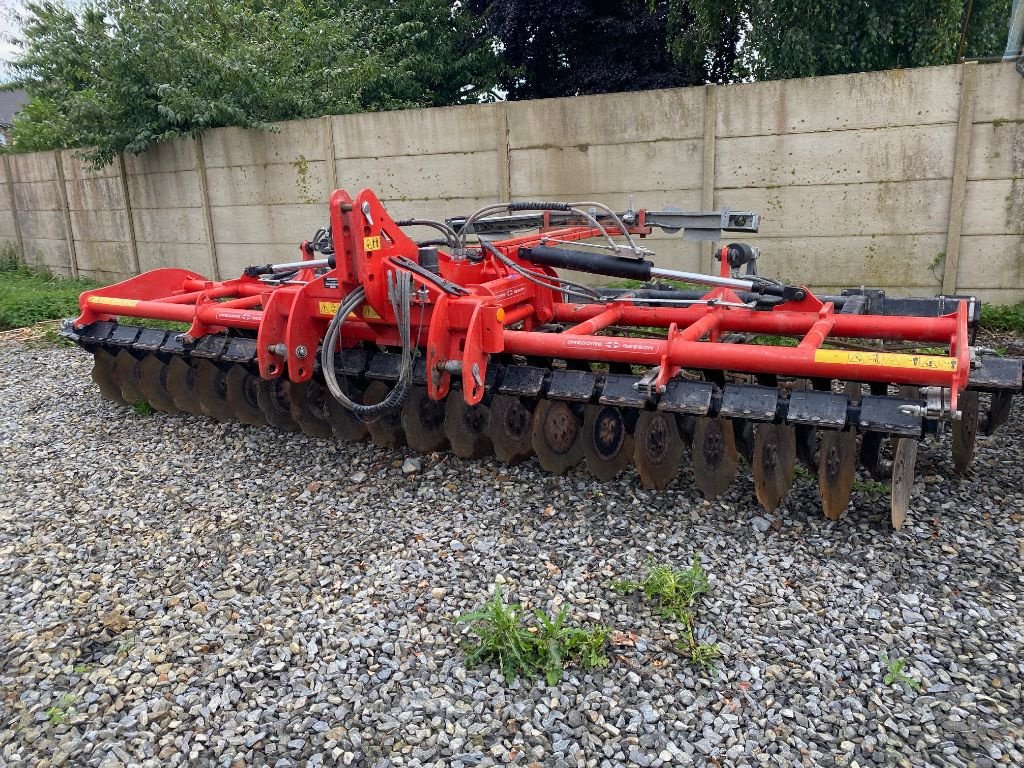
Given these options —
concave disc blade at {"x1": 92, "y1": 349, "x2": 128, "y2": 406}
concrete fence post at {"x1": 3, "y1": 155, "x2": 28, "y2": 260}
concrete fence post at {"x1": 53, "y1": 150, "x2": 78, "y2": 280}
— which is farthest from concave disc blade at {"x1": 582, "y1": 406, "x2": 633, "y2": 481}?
concrete fence post at {"x1": 3, "y1": 155, "x2": 28, "y2": 260}

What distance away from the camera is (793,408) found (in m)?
3.67

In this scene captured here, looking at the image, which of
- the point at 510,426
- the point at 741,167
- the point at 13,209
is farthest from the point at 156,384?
the point at 13,209

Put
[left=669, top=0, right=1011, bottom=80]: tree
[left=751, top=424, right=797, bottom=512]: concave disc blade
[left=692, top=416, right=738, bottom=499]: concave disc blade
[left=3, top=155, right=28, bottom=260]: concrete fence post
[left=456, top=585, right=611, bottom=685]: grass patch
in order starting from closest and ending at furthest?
[left=456, top=585, right=611, bottom=685]: grass patch < [left=751, top=424, right=797, bottom=512]: concave disc blade < [left=692, top=416, right=738, bottom=499]: concave disc blade < [left=669, top=0, right=1011, bottom=80]: tree < [left=3, top=155, right=28, bottom=260]: concrete fence post

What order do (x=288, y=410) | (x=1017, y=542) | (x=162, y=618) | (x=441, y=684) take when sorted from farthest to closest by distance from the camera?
(x=288, y=410) < (x=1017, y=542) < (x=162, y=618) < (x=441, y=684)

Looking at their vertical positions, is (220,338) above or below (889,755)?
above

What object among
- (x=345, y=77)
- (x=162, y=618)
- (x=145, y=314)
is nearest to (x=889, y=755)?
(x=162, y=618)

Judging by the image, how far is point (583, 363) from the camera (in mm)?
4785

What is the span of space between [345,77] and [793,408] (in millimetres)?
9831

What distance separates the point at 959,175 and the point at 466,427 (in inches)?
212

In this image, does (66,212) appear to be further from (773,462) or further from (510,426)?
(773,462)

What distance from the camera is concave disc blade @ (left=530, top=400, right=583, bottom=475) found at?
442 cm

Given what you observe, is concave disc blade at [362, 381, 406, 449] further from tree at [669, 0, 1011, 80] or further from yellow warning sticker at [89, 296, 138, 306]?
tree at [669, 0, 1011, 80]

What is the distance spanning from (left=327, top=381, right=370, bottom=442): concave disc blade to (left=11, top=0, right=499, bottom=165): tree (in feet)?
20.0

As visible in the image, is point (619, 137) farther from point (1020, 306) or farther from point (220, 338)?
point (220, 338)
